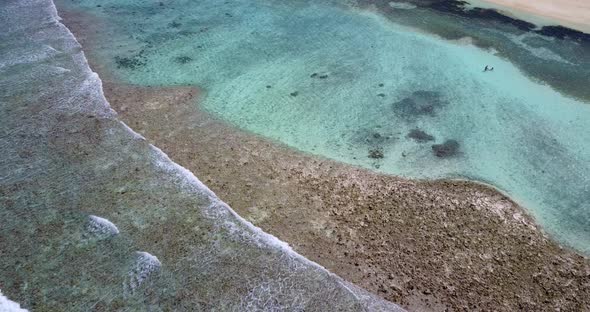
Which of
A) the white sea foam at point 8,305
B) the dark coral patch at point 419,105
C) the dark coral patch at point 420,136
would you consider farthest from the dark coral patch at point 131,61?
the white sea foam at point 8,305

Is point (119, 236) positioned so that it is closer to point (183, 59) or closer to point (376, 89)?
point (183, 59)

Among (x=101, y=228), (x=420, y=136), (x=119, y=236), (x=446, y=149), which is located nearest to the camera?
(x=119, y=236)

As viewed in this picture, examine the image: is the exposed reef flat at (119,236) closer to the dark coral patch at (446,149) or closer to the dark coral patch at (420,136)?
the dark coral patch at (446,149)

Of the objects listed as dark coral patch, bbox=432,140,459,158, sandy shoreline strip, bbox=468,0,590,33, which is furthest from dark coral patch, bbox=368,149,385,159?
sandy shoreline strip, bbox=468,0,590,33

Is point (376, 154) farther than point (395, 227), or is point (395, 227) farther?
point (376, 154)

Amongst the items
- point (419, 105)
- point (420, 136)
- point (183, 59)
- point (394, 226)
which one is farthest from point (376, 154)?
point (183, 59)

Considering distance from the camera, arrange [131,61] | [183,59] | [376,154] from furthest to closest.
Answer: [183,59] < [131,61] < [376,154]

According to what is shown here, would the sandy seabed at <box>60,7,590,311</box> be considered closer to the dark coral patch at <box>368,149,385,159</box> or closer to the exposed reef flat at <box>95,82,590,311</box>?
the exposed reef flat at <box>95,82,590,311</box>
